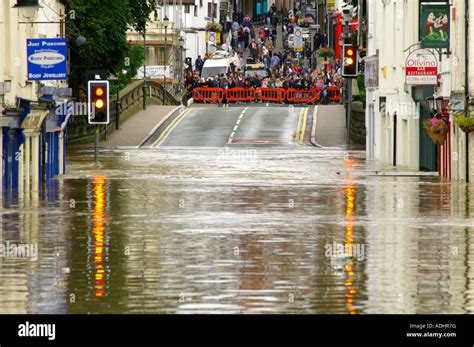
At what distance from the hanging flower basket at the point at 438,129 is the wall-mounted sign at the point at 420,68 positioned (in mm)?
1953

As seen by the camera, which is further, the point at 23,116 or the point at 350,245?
the point at 23,116

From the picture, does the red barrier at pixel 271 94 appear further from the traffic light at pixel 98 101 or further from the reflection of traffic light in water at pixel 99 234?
the reflection of traffic light in water at pixel 99 234

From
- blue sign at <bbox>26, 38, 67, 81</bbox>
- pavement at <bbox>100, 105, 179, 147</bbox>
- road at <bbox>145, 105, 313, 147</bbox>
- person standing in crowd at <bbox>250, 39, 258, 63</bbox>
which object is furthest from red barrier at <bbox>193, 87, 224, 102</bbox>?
blue sign at <bbox>26, 38, 67, 81</bbox>

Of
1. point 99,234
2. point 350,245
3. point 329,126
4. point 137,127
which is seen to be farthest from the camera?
point 137,127

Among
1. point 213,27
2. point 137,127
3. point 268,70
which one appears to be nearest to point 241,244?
point 137,127

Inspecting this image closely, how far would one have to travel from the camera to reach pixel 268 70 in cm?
9969

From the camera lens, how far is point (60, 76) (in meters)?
38.6

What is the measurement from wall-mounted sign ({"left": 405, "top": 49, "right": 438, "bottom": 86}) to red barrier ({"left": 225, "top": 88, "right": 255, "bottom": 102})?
45.7m

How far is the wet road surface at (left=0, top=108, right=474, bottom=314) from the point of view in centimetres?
1608

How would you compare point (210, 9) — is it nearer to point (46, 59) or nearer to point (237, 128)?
point (237, 128)

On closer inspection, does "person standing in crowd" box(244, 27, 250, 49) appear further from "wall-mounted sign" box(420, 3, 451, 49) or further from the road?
"wall-mounted sign" box(420, 3, 451, 49)

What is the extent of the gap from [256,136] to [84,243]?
47.4 meters

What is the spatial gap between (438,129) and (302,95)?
152 feet
